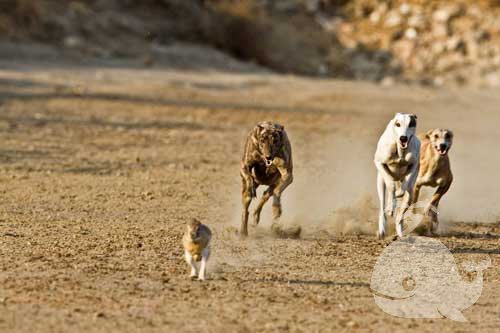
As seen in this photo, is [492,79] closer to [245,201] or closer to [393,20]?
[393,20]

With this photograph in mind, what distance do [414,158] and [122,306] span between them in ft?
13.1

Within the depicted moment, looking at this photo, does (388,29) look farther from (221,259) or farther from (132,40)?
(221,259)

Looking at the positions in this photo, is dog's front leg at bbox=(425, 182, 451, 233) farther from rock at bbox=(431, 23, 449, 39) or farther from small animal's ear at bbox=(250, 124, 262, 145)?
rock at bbox=(431, 23, 449, 39)

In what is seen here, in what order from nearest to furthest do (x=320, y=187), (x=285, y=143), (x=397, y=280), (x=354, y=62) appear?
(x=397, y=280) < (x=285, y=143) < (x=320, y=187) < (x=354, y=62)

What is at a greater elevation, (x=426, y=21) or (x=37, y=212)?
(x=426, y=21)

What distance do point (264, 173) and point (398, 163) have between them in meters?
1.37

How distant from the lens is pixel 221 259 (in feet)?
30.8

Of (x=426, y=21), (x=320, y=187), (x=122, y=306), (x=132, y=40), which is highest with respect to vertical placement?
(x=426, y=21)

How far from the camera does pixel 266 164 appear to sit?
1030 cm

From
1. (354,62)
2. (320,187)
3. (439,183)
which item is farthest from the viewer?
(354,62)

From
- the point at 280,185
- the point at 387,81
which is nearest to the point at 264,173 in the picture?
the point at 280,185

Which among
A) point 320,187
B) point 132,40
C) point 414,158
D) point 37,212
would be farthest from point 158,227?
point 132,40

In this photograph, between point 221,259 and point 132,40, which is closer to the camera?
point 221,259

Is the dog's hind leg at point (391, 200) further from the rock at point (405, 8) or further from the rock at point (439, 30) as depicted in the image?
the rock at point (405, 8)
